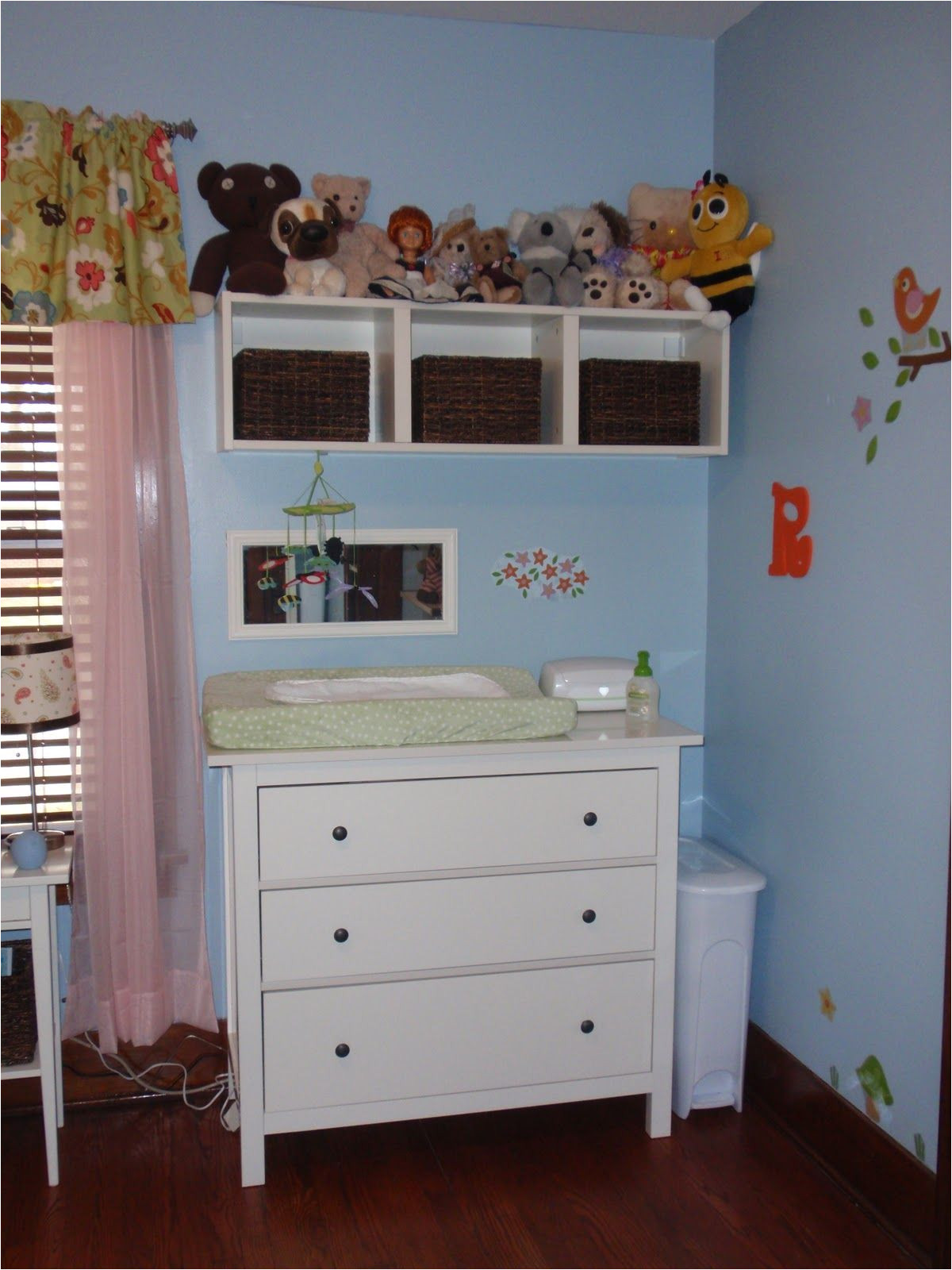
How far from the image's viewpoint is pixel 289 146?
2.62 m

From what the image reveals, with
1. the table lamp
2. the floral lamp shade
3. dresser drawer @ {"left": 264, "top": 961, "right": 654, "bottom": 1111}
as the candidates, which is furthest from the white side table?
dresser drawer @ {"left": 264, "top": 961, "right": 654, "bottom": 1111}

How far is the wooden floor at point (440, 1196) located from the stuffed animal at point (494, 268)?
6.21 ft

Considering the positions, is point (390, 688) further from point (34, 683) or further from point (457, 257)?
point (457, 257)

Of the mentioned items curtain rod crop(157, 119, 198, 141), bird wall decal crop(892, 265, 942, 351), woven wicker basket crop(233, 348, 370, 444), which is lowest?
woven wicker basket crop(233, 348, 370, 444)

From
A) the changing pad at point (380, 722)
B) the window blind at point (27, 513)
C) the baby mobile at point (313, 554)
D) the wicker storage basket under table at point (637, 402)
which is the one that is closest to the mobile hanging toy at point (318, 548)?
the baby mobile at point (313, 554)

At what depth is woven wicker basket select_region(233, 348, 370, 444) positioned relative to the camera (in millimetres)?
2422

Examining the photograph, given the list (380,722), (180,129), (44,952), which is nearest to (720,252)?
(180,129)

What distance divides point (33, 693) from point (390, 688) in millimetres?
762

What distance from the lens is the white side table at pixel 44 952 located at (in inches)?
89.0

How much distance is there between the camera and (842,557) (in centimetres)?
232

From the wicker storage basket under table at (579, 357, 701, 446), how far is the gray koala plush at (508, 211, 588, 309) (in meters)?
0.17

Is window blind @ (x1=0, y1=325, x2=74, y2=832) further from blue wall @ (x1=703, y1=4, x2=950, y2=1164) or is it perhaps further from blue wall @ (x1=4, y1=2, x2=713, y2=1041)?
blue wall @ (x1=703, y1=4, x2=950, y2=1164)

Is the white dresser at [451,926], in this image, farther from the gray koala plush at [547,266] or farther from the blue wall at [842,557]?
the gray koala plush at [547,266]

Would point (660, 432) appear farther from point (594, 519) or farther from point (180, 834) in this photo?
point (180, 834)
